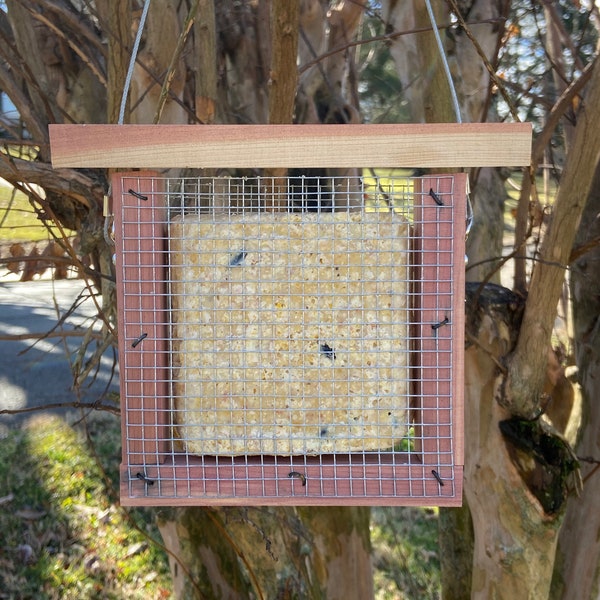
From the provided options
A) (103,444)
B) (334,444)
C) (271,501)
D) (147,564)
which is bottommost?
(147,564)

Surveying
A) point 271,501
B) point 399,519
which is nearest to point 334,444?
point 271,501

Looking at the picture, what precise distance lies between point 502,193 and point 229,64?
1445 mm

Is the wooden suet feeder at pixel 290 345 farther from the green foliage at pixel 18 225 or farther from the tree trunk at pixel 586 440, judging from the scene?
the tree trunk at pixel 586 440

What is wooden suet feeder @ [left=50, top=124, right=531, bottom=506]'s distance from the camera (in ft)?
4.84

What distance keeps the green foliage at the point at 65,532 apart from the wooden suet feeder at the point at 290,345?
9.99ft

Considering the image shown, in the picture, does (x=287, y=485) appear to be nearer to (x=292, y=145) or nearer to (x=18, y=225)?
(x=292, y=145)

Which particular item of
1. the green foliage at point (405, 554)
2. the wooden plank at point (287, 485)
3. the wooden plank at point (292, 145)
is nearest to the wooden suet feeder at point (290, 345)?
the wooden plank at point (287, 485)

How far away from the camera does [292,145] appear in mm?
1324

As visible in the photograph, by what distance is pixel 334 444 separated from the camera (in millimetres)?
1521

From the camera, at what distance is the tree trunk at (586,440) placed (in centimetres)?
300

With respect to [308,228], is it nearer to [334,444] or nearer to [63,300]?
[334,444]

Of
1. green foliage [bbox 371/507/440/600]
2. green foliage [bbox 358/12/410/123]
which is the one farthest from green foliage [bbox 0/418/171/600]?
green foliage [bbox 358/12/410/123]

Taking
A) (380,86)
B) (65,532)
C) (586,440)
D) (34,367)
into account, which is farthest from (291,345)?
(380,86)

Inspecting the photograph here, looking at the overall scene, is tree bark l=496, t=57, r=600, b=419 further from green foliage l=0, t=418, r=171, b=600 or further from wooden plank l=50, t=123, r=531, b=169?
green foliage l=0, t=418, r=171, b=600
